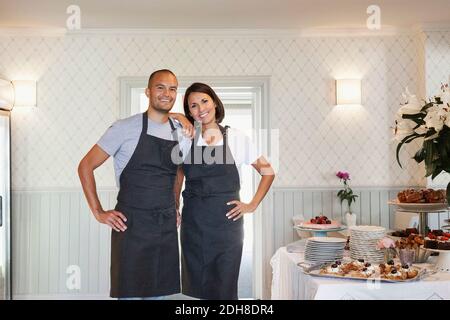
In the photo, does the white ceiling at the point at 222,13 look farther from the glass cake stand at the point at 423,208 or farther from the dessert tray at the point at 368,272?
the dessert tray at the point at 368,272

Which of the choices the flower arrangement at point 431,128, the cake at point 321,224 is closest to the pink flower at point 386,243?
the flower arrangement at point 431,128

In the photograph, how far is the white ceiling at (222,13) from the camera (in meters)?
3.59

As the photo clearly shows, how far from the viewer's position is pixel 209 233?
2143mm

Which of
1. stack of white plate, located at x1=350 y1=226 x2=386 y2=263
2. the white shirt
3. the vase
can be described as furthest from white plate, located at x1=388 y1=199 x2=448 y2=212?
the vase

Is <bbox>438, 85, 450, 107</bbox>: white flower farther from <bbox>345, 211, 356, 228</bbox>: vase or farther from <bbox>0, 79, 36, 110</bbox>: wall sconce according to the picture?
<bbox>0, 79, 36, 110</bbox>: wall sconce

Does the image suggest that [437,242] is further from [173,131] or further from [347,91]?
[347,91]

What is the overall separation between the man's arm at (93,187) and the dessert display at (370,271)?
88cm

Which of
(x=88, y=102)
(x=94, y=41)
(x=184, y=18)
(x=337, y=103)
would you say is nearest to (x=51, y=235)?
(x=88, y=102)

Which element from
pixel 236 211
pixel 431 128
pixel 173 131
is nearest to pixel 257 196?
pixel 236 211

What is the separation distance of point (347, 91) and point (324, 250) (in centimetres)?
226

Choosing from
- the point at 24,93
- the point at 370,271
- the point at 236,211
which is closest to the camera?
the point at 370,271

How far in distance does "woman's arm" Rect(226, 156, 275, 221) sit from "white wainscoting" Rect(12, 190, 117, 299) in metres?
2.08
